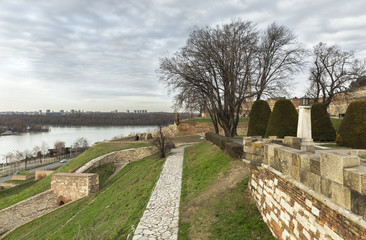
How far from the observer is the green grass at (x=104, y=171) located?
18.7 m

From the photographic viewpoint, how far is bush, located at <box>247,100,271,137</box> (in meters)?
15.2

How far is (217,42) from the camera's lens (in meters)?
17.4

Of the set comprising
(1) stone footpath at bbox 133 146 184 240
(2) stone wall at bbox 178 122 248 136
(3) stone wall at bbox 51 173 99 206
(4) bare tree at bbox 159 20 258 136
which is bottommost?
(3) stone wall at bbox 51 173 99 206

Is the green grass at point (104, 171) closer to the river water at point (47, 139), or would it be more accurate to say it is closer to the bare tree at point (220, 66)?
the bare tree at point (220, 66)

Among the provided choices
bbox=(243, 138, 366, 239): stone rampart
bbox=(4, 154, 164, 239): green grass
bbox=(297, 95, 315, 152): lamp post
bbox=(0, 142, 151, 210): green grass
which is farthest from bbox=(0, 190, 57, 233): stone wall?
bbox=(297, 95, 315, 152): lamp post

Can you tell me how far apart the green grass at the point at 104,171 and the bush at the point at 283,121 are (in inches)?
527

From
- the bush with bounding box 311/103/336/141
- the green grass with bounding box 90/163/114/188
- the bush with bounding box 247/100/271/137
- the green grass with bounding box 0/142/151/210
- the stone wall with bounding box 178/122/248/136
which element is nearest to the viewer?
the bush with bounding box 311/103/336/141

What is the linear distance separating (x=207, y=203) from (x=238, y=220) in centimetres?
152

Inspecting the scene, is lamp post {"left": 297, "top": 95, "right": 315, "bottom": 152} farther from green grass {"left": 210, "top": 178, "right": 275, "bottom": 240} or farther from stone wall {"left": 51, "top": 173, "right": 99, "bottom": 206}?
stone wall {"left": 51, "top": 173, "right": 99, "bottom": 206}

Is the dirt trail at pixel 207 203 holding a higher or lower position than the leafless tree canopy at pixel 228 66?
lower

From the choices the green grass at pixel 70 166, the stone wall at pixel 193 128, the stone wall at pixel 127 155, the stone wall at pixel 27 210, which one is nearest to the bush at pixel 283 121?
the stone wall at pixel 127 155

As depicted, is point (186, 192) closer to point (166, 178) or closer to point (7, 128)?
point (166, 178)

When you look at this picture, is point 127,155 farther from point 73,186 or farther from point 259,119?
point 259,119

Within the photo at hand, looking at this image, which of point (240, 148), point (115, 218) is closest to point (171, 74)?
point (240, 148)
